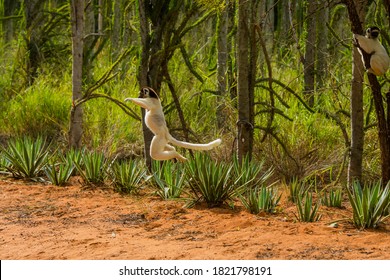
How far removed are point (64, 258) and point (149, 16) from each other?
380 centimetres

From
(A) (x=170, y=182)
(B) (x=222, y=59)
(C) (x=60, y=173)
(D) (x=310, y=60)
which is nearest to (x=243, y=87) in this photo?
(A) (x=170, y=182)

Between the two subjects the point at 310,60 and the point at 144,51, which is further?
the point at 310,60

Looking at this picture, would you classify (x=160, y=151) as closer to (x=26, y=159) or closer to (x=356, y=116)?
(x=356, y=116)

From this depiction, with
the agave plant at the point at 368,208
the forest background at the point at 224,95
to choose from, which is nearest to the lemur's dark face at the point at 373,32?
the forest background at the point at 224,95

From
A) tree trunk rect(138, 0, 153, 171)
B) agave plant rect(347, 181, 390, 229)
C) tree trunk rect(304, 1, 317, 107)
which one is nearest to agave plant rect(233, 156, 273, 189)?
tree trunk rect(138, 0, 153, 171)

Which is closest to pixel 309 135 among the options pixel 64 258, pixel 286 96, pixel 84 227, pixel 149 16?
pixel 286 96

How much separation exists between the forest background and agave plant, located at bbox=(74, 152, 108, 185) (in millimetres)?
576

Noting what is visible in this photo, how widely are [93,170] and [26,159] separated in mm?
1017

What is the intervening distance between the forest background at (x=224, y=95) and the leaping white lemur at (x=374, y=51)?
24 centimetres

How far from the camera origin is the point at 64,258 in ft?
17.7

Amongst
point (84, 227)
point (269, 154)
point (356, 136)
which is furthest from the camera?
point (269, 154)

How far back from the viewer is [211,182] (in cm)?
704

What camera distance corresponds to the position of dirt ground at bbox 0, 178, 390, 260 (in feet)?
17.7

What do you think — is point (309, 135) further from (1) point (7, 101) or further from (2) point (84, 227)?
(1) point (7, 101)
